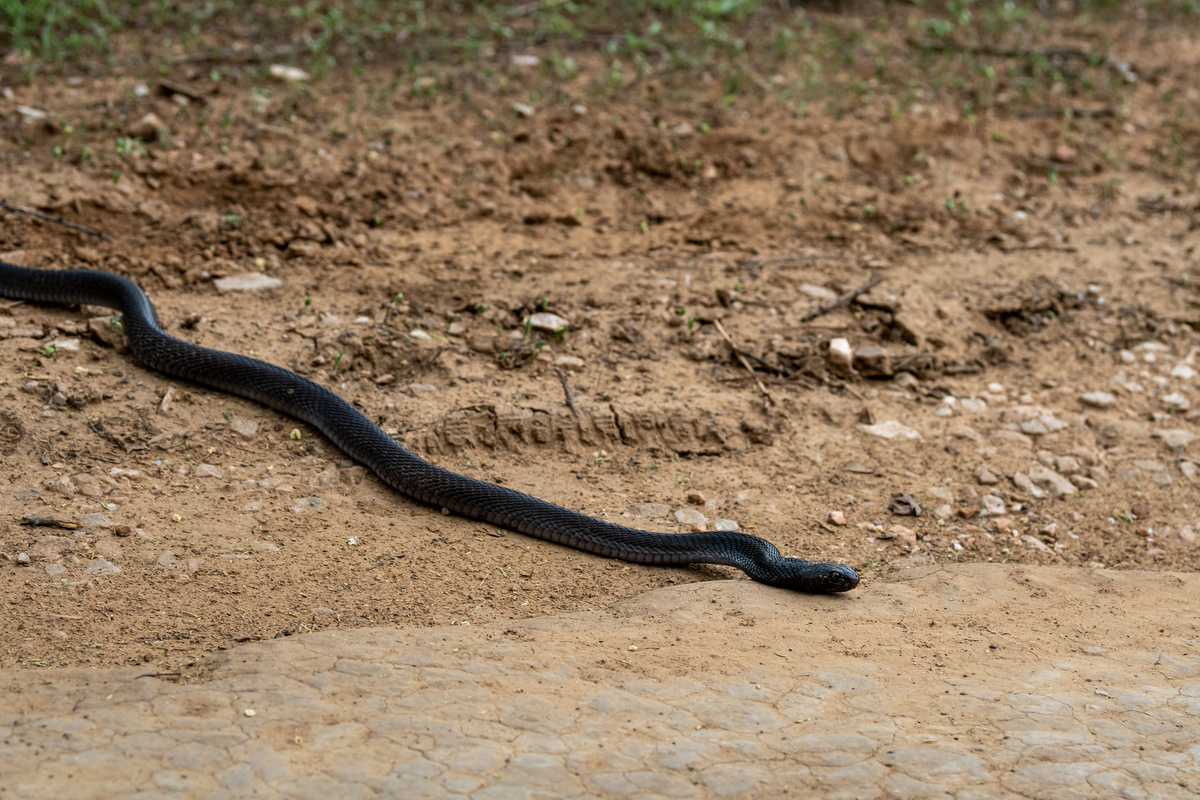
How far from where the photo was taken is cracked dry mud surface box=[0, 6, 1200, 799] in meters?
3.39

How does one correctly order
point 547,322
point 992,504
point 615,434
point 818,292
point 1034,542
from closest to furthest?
point 1034,542 → point 992,504 → point 615,434 → point 547,322 → point 818,292

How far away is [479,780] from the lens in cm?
303

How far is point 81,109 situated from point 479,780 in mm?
7294

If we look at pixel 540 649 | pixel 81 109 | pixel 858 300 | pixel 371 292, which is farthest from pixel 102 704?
pixel 81 109

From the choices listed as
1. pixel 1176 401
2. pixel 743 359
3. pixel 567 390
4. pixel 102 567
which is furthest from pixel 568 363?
pixel 1176 401

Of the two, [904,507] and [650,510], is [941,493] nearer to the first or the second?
[904,507]

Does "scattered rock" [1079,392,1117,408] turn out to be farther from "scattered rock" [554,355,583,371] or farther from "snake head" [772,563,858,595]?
"scattered rock" [554,355,583,371]

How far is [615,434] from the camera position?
6035 millimetres

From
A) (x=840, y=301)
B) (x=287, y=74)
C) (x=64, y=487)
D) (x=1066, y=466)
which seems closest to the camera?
(x=64, y=487)

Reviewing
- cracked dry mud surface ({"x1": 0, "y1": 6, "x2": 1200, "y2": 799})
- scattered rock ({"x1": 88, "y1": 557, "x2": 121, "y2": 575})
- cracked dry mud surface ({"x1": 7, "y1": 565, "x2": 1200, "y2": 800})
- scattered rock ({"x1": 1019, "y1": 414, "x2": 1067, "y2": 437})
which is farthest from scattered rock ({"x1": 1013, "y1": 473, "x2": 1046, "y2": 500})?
scattered rock ({"x1": 88, "y1": 557, "x2": 121, "y2": 575})

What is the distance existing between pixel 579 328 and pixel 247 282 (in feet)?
7.53

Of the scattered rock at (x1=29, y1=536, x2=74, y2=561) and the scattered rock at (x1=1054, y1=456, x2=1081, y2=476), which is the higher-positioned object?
the scattered rock at (x1=1054, y1=456, x2=1081, y2=476)

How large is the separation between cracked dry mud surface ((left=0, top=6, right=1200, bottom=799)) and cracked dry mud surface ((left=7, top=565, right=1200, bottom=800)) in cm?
2

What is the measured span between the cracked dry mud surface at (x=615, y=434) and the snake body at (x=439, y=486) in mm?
113
